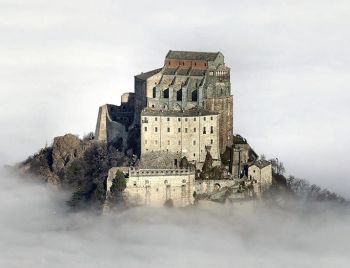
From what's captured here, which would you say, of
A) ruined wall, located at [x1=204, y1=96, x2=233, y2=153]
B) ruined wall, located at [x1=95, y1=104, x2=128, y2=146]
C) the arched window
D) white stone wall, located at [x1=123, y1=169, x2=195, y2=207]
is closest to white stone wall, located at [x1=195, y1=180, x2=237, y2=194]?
white stone wall, located at [x1=123, y1=169, x2=195, y2=207]

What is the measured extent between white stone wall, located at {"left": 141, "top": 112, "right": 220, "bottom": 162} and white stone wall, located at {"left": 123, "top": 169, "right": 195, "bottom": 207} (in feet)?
10.9

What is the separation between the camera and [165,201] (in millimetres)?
173250

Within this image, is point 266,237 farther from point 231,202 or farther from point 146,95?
point 146,95

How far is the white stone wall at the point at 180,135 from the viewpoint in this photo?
176375mm

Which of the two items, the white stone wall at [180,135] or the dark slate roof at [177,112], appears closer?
the white stone wall at [180,135]

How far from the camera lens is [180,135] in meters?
177

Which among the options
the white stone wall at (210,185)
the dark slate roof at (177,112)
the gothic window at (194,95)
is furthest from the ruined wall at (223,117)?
the white stone wall at (210,185)

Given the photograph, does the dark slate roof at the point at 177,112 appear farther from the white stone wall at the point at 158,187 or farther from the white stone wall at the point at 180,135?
the white stone wall at the point at 158,187

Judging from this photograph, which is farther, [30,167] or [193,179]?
[30,167]

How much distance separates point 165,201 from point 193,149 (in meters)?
6.45

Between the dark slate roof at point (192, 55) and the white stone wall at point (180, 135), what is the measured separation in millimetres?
7249

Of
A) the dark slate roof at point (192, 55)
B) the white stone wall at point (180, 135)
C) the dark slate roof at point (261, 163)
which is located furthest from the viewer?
the dark slate roof at point (192, 55)

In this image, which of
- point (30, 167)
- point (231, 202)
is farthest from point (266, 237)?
point (30, 167)

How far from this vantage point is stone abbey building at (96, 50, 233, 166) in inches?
6949
